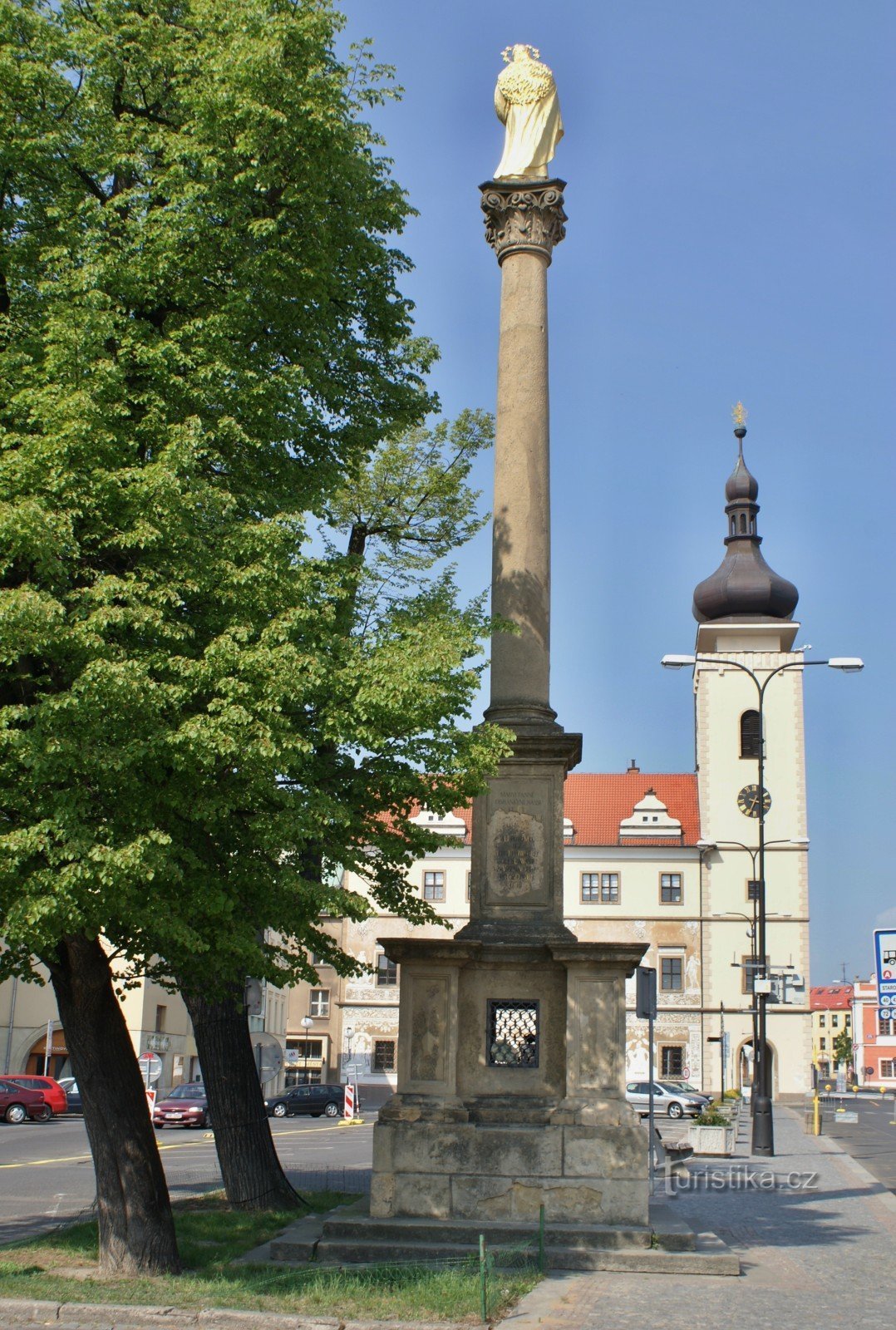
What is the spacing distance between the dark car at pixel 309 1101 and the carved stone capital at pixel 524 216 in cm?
3507

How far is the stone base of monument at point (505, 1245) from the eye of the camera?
11086 mm

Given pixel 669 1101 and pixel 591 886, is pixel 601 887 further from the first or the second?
pixel 669 1101

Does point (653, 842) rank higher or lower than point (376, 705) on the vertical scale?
higher

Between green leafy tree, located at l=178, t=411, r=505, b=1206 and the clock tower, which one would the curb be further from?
the clock tower

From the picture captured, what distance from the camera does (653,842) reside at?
200ft

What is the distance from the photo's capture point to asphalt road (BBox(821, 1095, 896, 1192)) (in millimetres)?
24552

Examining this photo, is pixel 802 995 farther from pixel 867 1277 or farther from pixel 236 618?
pixel 236 618

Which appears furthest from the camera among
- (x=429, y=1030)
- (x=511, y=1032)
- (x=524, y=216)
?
(x=524, y=216)

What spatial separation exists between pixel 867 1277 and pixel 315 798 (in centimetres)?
610

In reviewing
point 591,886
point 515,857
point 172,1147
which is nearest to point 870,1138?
point 172,1147

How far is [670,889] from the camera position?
59.9 meters

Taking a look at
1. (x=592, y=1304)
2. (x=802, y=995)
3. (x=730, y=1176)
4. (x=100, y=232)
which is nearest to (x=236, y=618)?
(x=100, y=232)

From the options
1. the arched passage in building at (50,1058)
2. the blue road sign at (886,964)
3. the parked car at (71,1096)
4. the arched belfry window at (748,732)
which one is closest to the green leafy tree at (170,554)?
the blue road sign at (886,964)

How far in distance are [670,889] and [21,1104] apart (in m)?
31.1
